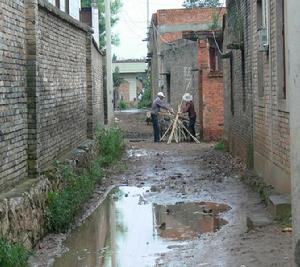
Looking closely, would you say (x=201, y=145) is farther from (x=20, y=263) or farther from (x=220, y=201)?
(x=20, y=263)

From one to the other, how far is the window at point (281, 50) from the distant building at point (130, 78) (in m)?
61.9

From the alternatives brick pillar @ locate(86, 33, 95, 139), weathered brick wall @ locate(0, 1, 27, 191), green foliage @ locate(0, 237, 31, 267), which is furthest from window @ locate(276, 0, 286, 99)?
brick pillar @ locate(86, 33, 95, 139)

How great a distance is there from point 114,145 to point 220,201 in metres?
7.52

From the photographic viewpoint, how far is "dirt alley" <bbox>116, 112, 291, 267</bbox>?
7.47 meters

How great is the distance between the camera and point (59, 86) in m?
11.9

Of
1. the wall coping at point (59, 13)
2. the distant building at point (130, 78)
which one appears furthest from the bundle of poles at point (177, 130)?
the distant building at point (130, 78)

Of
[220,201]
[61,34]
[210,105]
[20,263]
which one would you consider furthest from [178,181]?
[210,105]

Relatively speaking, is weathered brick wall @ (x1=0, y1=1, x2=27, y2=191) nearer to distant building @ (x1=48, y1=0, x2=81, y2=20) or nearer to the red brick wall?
distant building @ (x1=48, y1=0, x2=81, y2=20)

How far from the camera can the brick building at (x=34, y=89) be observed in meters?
8.06

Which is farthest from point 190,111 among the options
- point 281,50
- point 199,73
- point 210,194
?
point 281,50

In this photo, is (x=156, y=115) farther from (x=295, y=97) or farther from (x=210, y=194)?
(x=295, y=97)

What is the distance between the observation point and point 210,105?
83.0ft

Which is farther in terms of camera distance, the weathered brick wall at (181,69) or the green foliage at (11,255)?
the weathered brick wall at (181,69)

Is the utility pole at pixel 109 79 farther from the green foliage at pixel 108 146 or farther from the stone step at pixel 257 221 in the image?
the stone step at pixel 257 221
